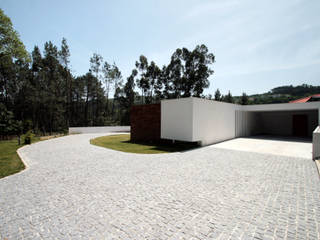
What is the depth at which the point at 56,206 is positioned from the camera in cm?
306

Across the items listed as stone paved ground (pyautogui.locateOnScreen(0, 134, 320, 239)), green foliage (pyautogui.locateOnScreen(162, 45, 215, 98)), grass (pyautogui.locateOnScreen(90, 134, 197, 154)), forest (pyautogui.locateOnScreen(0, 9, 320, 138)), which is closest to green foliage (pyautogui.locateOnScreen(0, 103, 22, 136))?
forest (pyautogui.locateOnScreen(0, 9, 320, 138))

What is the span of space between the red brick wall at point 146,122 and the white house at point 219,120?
0.84 meters

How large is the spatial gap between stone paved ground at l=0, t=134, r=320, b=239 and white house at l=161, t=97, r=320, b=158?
4.49m

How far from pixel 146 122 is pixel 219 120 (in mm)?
5514

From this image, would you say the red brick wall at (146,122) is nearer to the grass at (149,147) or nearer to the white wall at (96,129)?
the grass at (149,147)

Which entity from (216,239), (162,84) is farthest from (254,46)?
(162,84)

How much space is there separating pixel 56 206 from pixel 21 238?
88cm

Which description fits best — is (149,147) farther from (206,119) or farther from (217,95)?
(217,95)

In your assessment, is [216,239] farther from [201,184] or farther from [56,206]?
[56,206]

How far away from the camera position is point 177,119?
10.2m

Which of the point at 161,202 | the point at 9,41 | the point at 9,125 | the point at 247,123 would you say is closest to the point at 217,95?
the point at 247,123

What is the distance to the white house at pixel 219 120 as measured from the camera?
32.0 ft

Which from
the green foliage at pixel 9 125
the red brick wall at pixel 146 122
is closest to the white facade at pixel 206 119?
the red brick wall at pixel 146 122

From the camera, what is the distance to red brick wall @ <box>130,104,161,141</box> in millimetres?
11930
